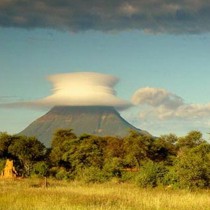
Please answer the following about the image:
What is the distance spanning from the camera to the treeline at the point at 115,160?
4244 centimetres

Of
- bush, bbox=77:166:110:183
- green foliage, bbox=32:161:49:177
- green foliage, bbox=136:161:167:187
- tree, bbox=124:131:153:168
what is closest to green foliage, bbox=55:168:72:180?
green foliage, bbox=32:161:49:177

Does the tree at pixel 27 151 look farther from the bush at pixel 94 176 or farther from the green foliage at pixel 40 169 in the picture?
the bush at pixel 94 176

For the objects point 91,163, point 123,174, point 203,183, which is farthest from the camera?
point 91,163

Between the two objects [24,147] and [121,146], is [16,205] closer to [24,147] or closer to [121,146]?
[24,147]

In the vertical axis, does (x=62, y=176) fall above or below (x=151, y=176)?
below

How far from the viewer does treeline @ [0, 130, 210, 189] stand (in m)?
42.4

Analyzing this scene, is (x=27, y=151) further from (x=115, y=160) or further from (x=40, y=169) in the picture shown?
(x=115, y=160)

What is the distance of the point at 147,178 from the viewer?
144 feet

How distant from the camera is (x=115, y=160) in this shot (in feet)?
194

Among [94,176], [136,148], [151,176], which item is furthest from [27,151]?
[151,176]

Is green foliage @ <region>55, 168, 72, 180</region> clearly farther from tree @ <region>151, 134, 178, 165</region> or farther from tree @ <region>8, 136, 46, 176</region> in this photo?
tree @ <region>151, 134, 178, 165</region>

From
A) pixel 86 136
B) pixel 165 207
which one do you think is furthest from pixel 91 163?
pixel 165 207

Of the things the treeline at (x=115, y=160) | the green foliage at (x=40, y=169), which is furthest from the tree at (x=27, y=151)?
the green foliage at (x=40, y=169)

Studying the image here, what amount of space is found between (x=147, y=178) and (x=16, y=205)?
70.1ft
